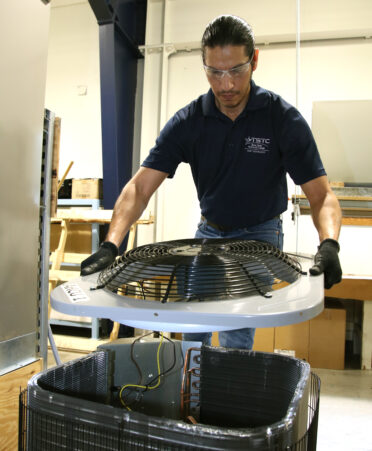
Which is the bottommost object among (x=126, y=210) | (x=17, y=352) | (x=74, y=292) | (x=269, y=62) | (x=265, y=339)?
(x=265, y=339)

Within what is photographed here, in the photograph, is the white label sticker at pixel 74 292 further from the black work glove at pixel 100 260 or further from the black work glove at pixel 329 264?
the black work glove at pixel 329 264

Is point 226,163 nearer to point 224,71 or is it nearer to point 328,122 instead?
point 224,71

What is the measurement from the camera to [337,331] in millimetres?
2738

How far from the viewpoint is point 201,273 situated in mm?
774

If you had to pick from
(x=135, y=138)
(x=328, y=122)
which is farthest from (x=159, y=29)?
(x=328, y=122)

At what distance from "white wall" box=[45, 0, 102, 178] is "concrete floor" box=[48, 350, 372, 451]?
2.16 metres

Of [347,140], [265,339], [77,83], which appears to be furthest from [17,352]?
[77,83]

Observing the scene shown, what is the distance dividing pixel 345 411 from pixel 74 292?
2036 mm

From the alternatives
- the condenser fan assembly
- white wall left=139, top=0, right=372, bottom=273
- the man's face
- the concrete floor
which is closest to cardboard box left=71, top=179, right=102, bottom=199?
white wall left=139, top=0, right=372, bottom=273

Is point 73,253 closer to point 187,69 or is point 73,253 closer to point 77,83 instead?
point 77,83

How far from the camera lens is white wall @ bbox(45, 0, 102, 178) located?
4004mm

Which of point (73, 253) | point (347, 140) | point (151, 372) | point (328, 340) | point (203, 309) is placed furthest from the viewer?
point (73, 253)

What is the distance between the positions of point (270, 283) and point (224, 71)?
2.23 ft

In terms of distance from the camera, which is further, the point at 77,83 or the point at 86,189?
the point at 77,83
